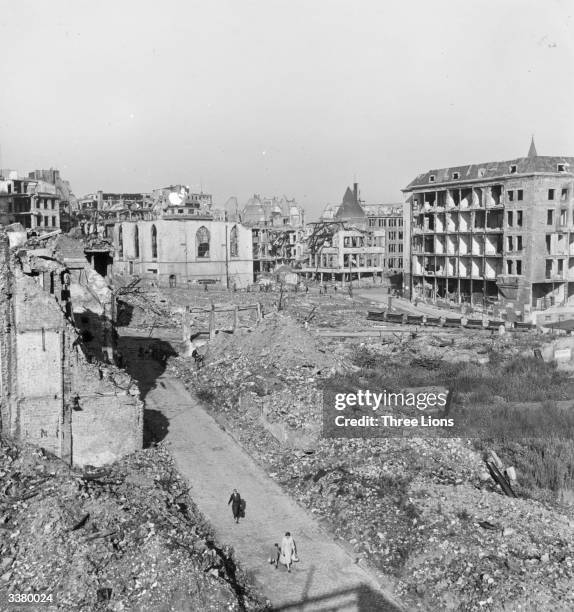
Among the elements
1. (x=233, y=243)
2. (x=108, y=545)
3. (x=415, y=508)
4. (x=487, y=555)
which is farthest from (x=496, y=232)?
(x=108, y=545)

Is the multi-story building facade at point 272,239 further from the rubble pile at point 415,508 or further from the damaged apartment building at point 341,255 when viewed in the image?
the rubble pile at point 415,508

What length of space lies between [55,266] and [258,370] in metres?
10.1

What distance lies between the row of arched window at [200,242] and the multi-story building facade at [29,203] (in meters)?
7.58

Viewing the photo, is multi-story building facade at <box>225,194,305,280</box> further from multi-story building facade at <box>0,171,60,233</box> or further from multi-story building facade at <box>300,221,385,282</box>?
multi-story building facade at <box>0,171,60,233</box>

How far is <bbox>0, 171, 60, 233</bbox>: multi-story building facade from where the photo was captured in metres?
68.5

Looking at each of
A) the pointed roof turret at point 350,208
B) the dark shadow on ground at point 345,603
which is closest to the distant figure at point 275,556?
the dark shadow on ground at point 345,603

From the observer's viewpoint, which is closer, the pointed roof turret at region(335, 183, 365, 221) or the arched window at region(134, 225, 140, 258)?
the arched window at region(134, 225, 140, 258)

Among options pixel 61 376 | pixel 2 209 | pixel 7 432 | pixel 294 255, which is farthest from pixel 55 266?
pixel 294 255

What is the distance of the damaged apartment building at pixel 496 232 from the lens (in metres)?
51.1

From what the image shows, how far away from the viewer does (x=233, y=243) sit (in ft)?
247

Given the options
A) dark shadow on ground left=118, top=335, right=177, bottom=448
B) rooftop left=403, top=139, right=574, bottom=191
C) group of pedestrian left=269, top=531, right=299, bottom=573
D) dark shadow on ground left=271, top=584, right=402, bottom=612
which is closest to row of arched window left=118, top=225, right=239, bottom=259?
rooftop left=403, top=139, right=574, bottom=191

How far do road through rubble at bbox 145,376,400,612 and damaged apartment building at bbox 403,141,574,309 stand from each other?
35.4 meters

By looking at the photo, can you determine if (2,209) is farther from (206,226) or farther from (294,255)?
(294,255)

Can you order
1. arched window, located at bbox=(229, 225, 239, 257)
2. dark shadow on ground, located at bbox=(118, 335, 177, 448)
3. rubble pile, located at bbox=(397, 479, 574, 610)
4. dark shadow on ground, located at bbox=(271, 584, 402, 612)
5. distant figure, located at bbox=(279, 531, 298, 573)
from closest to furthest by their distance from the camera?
rubble pile, located at bbox=(397, 479, 574, 610), dark shadow on ground, located at bbox=(271, 584, 402, 612), distant figure, located at bbox=(279, 531, 298, 573), dark shadow on ground, located at bbox=(118, 335, 177, 448), arched window, located at bbox=(229, 225, 239, 257)
